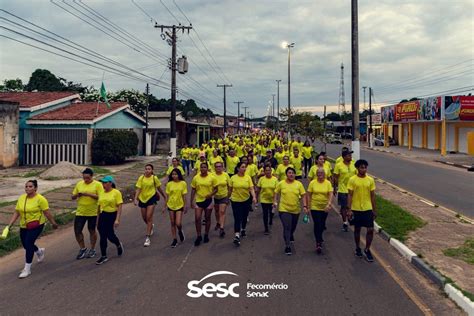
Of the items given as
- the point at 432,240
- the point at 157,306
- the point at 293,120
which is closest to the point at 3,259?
the point at 157,306

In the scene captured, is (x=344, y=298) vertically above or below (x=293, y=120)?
below

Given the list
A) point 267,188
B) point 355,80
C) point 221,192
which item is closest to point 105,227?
point 221,192

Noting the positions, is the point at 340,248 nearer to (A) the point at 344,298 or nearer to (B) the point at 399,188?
(A) the point at 344,298

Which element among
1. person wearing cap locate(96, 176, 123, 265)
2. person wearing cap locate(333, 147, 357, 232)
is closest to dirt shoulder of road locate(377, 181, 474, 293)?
person wearing cap locate(333, 147, 357, 232)

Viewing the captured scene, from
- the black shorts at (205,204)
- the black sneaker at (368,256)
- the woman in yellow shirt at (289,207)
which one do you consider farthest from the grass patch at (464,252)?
the black shorts at (205,204)

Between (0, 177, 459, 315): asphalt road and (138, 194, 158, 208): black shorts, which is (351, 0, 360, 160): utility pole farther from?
(138, 194, 158, 208): black shorts

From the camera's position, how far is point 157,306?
16.8 ft

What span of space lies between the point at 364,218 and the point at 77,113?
72.3 feet

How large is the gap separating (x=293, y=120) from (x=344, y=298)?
42382 mm

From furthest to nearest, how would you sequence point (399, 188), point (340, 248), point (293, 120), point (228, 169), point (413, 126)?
1. point (293, 120)
2. point (413, 126)
3. point (399, 188)
4. point (228, 169)
5. point (340, 248)

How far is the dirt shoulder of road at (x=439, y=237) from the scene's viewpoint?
6188mm

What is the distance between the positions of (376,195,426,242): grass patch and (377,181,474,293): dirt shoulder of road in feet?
0.53

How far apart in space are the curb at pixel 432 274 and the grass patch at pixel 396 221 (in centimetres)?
25

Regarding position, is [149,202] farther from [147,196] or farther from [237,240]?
[237,240]
